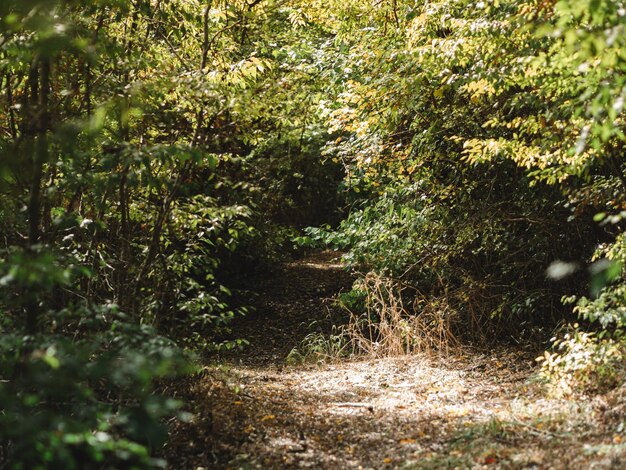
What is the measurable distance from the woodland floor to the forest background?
43 cm

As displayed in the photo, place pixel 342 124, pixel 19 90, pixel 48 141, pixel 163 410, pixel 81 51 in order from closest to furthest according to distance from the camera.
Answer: pixel 163 410 → pixel 48 141 → pixel 81 51 → pixel 19 90 → pixel 342 124

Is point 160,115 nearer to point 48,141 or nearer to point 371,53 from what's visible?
point 48,141

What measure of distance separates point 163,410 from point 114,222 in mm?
3297

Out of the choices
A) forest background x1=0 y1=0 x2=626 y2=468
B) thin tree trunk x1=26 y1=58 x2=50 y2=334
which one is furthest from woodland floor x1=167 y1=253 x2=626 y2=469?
thin tree trunk x1=26 y1=58 x2=50 y2=334

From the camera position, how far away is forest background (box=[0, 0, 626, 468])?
3.01 m

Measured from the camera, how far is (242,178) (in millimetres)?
9773

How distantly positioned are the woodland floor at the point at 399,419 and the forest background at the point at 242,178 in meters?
0.43

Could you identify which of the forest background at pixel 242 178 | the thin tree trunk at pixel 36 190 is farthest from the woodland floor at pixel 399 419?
the thin tree trunk at pixel 36 190

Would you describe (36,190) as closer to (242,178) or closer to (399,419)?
(399,419)

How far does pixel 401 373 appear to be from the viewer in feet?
21.6

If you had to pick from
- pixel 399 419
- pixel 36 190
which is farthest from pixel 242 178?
pixel 36 190

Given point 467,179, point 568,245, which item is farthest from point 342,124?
point 568,245

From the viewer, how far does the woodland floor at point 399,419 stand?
389cm

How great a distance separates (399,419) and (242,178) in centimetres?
569
